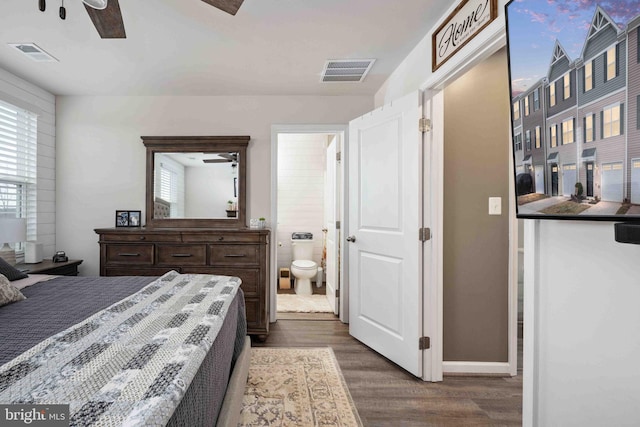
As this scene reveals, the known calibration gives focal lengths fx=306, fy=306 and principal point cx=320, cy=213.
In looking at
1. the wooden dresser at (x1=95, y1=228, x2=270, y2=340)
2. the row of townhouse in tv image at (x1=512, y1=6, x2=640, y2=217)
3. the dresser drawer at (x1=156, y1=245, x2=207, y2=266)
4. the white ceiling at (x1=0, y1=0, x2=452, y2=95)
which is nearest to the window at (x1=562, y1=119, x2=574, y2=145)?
the row of townhouse in tv image at (x1=512, y1=6, x2=640, y2=217)

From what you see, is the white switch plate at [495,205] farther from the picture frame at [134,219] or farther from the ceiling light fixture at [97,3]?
the picture frame at [134,219]

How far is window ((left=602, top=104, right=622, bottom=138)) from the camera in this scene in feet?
2.78

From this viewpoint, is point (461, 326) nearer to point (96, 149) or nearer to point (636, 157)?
point (636, 157)

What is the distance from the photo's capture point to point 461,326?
7.72ft

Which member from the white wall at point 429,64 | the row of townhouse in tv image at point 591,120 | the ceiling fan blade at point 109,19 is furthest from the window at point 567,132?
the ceiling fan blade at point 109,19

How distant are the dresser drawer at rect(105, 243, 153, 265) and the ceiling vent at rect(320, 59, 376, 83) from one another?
2.34m

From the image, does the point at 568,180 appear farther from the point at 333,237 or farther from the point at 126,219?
the point at 126,219

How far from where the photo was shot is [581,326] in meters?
1.10

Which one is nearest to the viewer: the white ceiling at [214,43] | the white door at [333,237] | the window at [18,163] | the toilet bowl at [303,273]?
the white ceiling at [214,43]

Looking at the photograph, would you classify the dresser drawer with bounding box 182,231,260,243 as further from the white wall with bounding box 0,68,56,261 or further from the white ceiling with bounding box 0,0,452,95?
the white wall with bounding box 0,68,56,261

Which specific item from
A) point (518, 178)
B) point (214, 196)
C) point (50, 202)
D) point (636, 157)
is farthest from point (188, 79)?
point (636, 157)

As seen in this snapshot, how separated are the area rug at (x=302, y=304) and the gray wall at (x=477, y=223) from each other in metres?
1.76

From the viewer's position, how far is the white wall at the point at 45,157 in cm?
306

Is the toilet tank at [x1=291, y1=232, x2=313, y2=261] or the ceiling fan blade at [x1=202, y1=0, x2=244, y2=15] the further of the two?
the toilet tank at [x1=291, y1=232, x2=313, y2=261]
